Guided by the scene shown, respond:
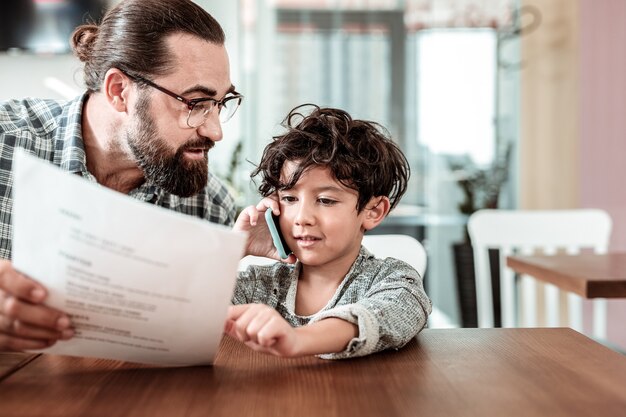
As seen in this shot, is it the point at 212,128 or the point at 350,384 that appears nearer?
the point at 350,384

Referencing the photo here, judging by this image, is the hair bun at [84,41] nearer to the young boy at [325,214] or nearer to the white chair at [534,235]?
Answer: the young boy at [325,214]

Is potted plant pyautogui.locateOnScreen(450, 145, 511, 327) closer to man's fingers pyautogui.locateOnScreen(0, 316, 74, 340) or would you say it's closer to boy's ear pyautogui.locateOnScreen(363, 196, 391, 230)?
boy's ear pyautogui.locateOnScreen(363, 196, 391, 230)

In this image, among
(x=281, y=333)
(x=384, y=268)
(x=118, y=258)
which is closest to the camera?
(x=118, y=258)

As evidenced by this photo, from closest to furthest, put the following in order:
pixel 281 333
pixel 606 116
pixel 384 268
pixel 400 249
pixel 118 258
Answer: pixel 118 258, pixel 281 333, pixel 384 268, pixel 400 249, pixel 606 116

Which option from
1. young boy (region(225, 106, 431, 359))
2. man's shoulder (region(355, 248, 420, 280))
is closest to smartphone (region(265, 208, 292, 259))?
young boy (region(225, 106, 431, 359))

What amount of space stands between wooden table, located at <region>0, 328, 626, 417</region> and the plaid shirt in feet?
2.41

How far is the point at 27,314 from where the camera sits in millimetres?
749

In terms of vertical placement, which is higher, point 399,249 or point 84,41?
point 84,41

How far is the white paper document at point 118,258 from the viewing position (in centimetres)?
68

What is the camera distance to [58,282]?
2.39 feet

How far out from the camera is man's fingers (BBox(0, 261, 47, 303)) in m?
0.73

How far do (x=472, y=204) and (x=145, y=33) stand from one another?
2.31 metres

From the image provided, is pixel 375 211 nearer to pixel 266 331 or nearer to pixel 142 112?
pixel 266 331

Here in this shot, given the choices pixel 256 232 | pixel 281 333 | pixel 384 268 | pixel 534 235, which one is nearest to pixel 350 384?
pixel 281 333
